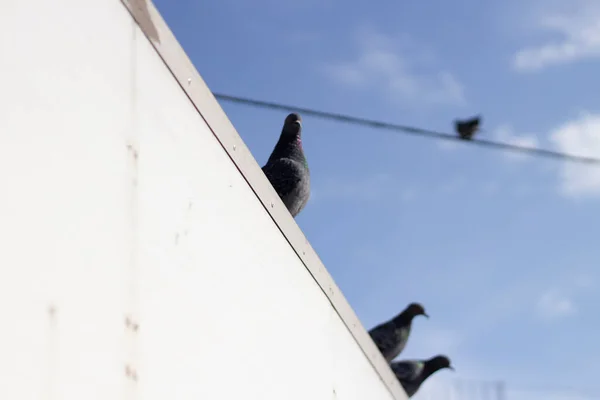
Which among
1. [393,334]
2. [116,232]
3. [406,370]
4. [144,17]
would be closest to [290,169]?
[144,17]

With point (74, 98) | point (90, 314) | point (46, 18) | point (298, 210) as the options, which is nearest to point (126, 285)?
point (90, 314)

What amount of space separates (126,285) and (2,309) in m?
0.53

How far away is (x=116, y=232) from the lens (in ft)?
8.34

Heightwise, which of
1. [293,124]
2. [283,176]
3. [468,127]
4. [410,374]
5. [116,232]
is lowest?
[116,232]

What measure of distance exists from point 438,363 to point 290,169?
891cm

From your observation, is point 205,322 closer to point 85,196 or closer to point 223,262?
point 223,262

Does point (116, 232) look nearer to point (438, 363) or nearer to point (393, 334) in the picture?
point (393, 334)

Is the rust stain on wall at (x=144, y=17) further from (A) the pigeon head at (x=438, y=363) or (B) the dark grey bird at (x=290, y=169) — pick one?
(A) the pigeon head at (x=438, y=363)

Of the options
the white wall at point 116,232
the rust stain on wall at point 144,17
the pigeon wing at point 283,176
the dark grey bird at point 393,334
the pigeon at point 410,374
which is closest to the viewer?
the white wall at point 116,232

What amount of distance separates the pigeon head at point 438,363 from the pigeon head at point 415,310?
3.15 feet

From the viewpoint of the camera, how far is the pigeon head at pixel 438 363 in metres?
14.3

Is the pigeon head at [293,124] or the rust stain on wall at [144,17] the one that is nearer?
the rust stain on wall at [144,17]

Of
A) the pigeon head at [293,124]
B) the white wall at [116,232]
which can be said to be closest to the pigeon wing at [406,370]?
the pigeon head at [293,124]

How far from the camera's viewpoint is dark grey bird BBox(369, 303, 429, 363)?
12172 millimetres
